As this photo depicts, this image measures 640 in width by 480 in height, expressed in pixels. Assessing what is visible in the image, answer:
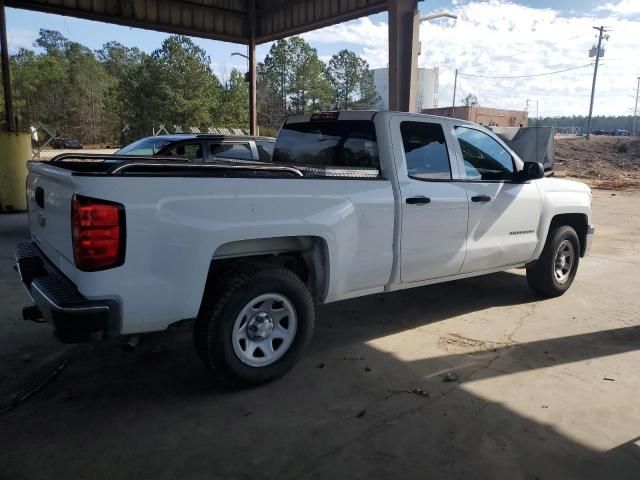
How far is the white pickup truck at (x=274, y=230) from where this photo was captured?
2930 mm

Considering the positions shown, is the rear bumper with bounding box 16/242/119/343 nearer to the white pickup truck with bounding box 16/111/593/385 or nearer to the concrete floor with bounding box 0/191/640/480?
the white pickup truck with bounding box 16/111/593/385

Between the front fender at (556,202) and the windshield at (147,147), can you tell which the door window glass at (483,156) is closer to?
the front fender at (556,202)

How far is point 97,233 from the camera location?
286 cm

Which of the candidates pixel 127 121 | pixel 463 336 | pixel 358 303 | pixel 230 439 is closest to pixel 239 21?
pixel 358 303

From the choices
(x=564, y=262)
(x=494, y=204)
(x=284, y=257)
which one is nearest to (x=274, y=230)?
(x=284, y=257)

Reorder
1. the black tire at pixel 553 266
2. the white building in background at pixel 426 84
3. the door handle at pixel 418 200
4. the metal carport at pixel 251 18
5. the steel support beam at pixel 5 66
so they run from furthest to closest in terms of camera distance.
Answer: the white building in background at pixel 426 84 → the steel support beam at pixel 5 66 → the metal carport at pixel 251 18 → the black tire at pixel 553 266 → the door handle at pixel 418 200

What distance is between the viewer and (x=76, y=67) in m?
74.0

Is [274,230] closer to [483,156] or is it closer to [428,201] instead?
[428,201]

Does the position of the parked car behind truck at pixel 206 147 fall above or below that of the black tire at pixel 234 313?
above

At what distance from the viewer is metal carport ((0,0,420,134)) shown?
946 centimetres

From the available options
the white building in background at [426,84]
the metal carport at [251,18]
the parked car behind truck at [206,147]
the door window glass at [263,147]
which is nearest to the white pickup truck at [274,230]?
the parked car behind truck at [206,147]

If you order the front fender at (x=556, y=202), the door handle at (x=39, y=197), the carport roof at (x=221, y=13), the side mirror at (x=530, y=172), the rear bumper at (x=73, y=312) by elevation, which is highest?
the carport roof at (x=221, y=13)

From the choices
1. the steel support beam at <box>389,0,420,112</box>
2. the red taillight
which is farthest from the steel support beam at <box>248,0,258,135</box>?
the red taillight

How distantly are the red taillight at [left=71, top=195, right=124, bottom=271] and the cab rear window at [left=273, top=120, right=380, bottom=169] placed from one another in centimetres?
217
